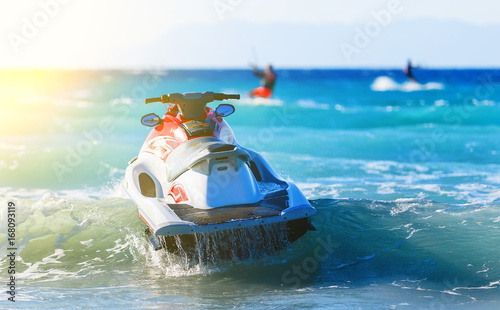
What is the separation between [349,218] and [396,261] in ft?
4.46

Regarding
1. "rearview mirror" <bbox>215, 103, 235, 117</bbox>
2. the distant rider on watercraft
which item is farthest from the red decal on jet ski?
the distant rider on watercraft

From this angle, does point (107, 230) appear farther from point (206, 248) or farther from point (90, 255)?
point (206, 248)

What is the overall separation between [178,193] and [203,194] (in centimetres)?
37

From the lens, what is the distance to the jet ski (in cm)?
583

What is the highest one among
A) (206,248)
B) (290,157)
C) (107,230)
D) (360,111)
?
(360,111)

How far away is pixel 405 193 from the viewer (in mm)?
10164

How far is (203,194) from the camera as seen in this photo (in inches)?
240

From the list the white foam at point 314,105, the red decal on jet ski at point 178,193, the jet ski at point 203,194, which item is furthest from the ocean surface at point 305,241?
the white foam at point 314,105

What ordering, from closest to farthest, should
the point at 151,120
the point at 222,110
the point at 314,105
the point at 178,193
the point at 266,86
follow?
the point at 178,193 → the point at 151,120 → the point at 222,110 → the point at 266,86 → the point at 314,105

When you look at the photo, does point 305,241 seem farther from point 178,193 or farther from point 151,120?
point 151,120

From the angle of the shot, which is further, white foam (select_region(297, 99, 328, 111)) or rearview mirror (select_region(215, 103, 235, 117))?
white foam (select_region(297, 99, 328, 111))

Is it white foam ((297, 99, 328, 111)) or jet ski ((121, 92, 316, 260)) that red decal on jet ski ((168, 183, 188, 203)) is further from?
white foam ((297, 99, 328, 111))

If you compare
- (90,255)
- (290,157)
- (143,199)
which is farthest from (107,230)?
(290,157)

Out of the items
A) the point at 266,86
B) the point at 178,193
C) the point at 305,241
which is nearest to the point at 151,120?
the point at 178,193
